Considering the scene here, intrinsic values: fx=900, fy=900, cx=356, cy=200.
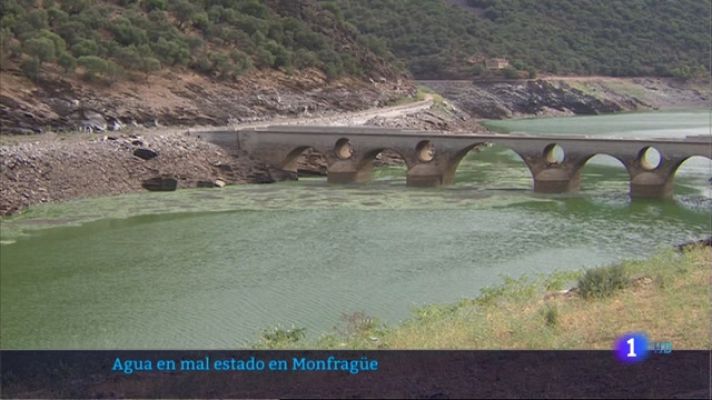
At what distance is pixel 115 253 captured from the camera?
28266 mm

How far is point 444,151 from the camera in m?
45.4

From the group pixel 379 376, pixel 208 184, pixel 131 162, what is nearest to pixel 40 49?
pixel 131 162

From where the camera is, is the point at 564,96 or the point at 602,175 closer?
the point at 602,175

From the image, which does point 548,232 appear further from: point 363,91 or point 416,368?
point 363,91

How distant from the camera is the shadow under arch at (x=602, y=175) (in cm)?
4259

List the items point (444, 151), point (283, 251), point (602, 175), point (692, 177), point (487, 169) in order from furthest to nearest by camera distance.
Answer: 1. point (487, 169)
2. point (602, 175)
3. point (692, 177)
4. point (444, 151)
5. point (283, 251)

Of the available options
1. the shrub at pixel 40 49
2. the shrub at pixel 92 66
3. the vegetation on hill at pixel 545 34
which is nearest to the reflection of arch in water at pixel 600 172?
the shrub at pixel 92 66

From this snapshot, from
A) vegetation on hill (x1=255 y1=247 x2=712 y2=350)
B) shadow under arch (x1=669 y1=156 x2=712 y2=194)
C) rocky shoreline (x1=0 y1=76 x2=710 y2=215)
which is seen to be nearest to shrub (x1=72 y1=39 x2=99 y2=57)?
rocky shoreline (x1=0 y1=76 x2=710 y2=215)

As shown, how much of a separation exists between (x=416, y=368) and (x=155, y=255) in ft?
67.1

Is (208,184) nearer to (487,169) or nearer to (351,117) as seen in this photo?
(487,169)

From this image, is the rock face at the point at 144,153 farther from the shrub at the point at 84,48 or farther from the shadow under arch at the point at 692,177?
the shadow under arch at the point at 692,177

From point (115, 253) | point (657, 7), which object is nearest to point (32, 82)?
point (115, 253)

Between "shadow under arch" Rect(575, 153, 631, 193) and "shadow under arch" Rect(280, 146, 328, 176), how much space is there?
45.1ft

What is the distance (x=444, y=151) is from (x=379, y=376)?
37.3m
